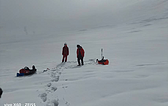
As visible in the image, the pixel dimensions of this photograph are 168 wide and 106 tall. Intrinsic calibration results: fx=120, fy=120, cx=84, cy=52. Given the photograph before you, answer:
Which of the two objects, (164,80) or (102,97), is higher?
(164,80)

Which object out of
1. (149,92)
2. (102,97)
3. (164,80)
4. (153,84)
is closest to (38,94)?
(102,97)

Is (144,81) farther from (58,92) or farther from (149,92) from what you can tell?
(58,92)

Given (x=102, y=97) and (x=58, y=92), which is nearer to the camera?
(x=102, y=97)

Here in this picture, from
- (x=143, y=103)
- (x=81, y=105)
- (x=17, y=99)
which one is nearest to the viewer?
(x=143, y=103)

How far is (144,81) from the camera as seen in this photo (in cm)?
329

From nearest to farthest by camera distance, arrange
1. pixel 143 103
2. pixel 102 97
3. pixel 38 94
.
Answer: pixel 143 103
pixel 102 97
pixel 38 94

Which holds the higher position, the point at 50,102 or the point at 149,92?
the point at 149,92

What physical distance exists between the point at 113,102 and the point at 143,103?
59cm

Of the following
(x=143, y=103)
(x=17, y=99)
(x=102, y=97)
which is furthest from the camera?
(x=17, y=99)

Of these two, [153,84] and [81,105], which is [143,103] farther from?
[81,105]

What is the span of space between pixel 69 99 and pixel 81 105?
1.35 ft

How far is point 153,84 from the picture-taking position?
3068mm

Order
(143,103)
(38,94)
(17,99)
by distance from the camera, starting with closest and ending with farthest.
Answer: (143,103), (17,99), (38,94)

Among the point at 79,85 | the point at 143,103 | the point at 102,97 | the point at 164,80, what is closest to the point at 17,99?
the point at 79,85
